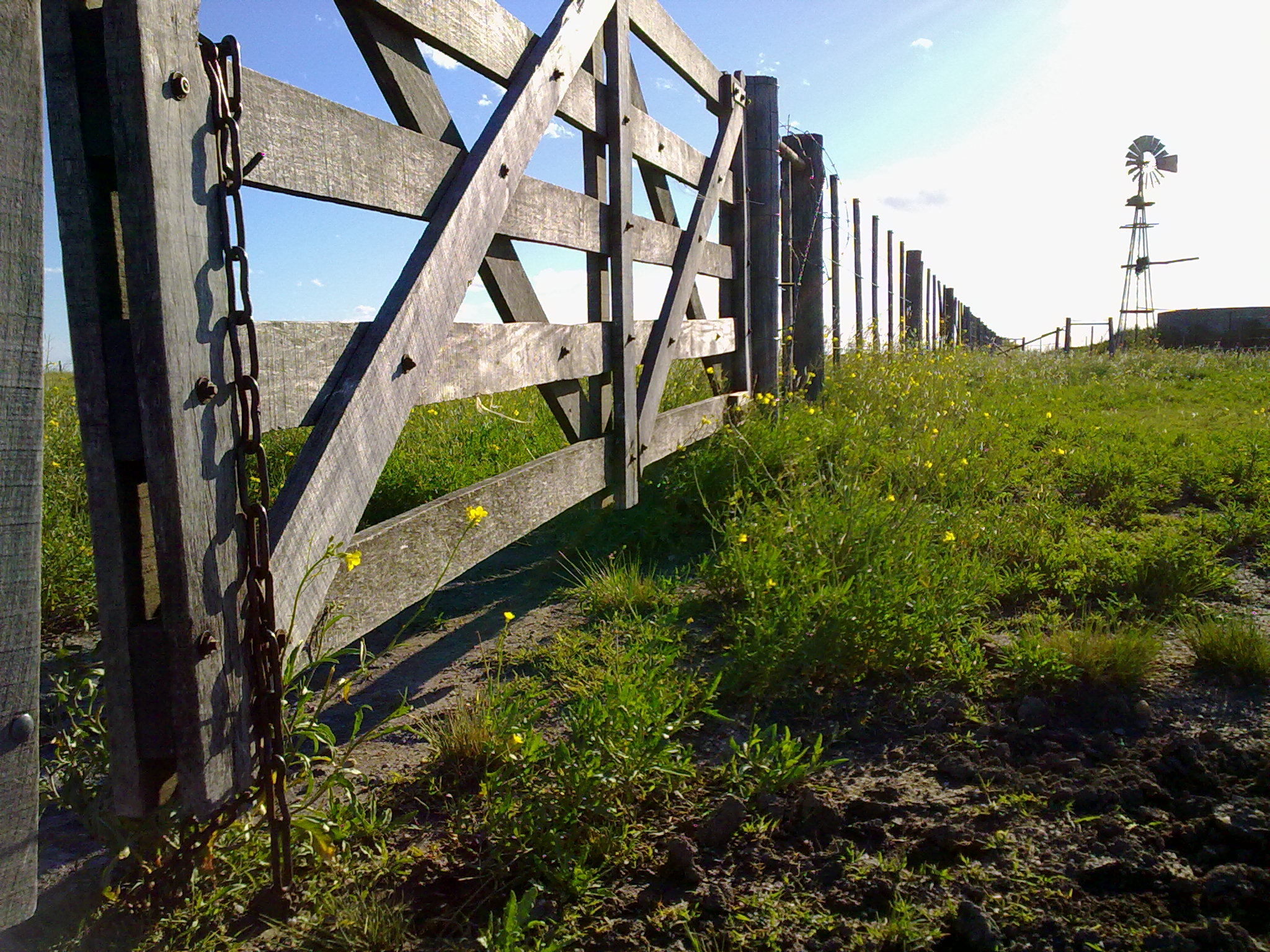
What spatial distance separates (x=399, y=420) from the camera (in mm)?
2418

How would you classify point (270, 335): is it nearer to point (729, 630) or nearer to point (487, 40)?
point (487, 40)

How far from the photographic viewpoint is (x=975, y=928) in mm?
1764

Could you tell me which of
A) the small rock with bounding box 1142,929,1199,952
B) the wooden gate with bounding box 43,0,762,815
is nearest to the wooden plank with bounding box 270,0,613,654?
the wooden gate with bounding box 43,0,762,815

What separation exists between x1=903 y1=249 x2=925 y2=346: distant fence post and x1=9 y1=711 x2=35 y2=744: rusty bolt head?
15.3 metres

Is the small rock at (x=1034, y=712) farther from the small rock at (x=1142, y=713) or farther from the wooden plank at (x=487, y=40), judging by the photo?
the wooden plank at (x=487, y=40)

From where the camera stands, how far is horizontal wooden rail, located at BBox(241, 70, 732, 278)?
1.91m

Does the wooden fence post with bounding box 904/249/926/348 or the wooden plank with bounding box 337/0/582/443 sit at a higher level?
the wooden fence post with bounding box 904/249/926/348

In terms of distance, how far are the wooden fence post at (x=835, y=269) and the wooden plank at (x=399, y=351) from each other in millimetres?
5889

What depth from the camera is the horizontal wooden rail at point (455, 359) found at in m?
1.99

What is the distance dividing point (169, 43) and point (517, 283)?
1665mm

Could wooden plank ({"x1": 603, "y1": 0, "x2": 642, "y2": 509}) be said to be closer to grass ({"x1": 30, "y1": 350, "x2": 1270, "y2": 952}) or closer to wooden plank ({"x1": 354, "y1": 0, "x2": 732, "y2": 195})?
wooden plank ({"x1": 354, "y1": 0, "x2": 732, "y2": 195})

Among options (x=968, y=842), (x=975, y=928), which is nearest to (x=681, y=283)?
(x=968, y=842)

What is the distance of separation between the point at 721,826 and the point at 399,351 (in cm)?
142

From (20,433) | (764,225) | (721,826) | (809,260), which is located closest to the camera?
(20,433)
